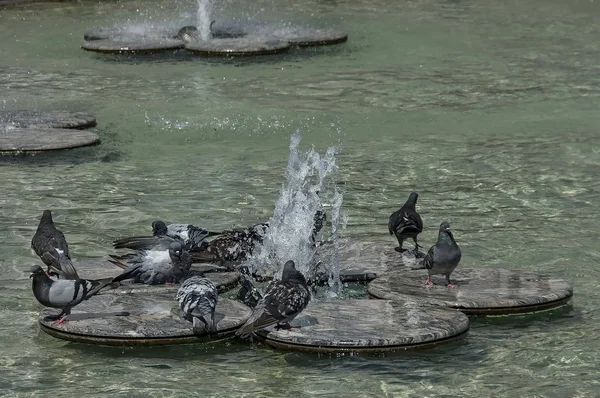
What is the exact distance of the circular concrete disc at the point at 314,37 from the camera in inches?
762

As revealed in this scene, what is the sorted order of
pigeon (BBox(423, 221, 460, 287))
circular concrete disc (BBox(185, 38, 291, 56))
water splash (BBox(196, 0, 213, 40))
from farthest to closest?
water splash (BBox(196, 0, 213, 40))
circular concrete disc (BBox(185, 38, 291, 56))
pigeon (BBox(423, 221, 460, 287))

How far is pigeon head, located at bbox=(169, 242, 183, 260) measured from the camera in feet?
29.3

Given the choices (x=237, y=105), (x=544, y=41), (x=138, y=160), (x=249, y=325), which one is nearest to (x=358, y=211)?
(x=138, y=160)

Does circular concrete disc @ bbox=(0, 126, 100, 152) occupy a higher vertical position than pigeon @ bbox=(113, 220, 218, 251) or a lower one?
higher

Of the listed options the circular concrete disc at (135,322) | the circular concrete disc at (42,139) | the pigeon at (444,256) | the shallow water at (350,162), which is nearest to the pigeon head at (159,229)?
the shallow water at (350,162)

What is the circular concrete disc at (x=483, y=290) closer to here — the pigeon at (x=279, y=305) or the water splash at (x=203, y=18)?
the pigeon at (x=279, y=305)

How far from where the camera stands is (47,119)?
1431 centimetres

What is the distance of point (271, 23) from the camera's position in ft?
70.6

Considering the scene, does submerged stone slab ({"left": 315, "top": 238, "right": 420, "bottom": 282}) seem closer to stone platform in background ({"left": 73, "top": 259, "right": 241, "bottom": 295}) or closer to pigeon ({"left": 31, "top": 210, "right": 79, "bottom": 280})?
stone platform in background ({"left": 73, "top": 259, "right": 241, "bottom": 295})

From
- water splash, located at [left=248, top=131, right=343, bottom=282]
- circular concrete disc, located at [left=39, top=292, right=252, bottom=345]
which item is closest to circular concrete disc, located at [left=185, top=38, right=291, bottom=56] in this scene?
water splash, located at [left=248, top=131, right=343, bottom=282]

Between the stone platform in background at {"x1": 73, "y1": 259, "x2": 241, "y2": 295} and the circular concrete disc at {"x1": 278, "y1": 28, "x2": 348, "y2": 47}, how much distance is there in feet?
33.6

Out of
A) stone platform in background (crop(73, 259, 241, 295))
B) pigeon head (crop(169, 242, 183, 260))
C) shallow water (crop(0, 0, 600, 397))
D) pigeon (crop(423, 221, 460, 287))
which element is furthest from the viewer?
pigeon head (crop(169, 242, 183, 260))

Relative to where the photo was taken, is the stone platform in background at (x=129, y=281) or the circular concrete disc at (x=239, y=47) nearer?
the stone platform in background at (x=129, y=281)

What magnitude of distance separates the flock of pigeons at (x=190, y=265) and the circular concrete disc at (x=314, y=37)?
9.33 metres
